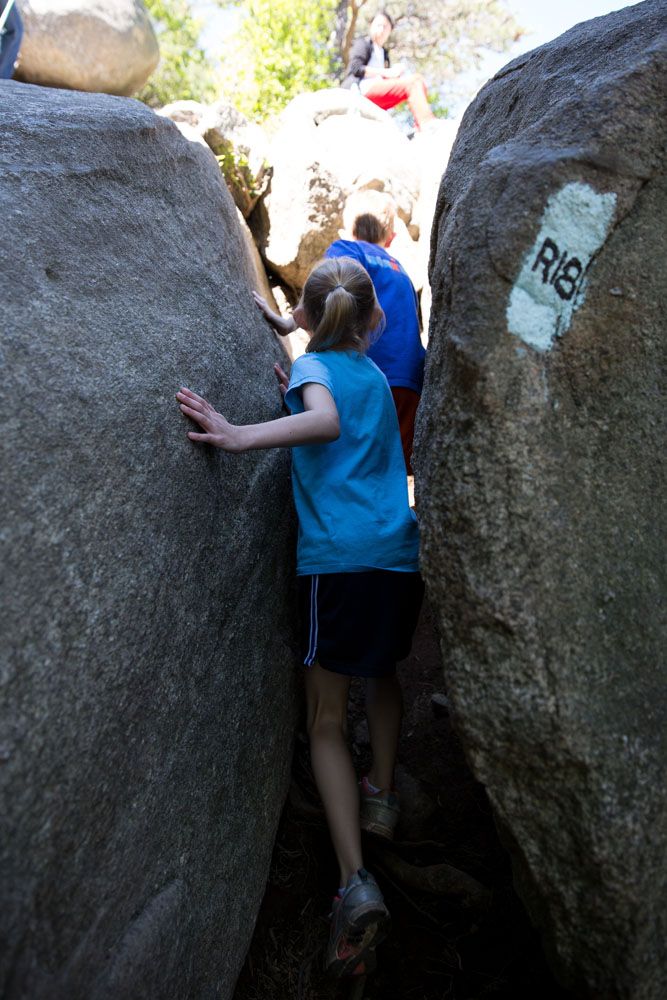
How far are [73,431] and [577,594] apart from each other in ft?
3.88

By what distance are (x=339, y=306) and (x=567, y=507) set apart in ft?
3.87

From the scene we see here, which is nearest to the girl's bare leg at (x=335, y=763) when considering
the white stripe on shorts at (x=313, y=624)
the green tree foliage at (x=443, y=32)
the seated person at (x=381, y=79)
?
the white stripe on shorts at (x=313, y=624)

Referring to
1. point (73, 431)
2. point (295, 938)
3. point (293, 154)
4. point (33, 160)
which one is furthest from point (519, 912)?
point (293, 154)

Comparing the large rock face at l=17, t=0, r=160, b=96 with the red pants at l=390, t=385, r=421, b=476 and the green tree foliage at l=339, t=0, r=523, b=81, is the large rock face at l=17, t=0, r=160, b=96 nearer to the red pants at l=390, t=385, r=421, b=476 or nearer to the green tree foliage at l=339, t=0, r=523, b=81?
the red pants at l=390, t=385, r=421, b=476

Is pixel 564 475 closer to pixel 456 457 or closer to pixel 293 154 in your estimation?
pixel 456 457

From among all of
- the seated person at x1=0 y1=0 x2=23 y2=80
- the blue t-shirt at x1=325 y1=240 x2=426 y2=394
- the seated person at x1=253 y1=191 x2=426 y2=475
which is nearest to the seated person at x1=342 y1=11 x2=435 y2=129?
the seated person at x1=0 y1=0 x2=23 y2=80

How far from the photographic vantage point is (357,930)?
207 centimetres

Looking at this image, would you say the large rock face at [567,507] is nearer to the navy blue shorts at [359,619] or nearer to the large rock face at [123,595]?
the navy blue shorts at [359,619]

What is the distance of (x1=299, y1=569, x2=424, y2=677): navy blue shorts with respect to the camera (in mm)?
2320

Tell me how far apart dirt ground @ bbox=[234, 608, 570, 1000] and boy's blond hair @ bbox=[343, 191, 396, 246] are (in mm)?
2479

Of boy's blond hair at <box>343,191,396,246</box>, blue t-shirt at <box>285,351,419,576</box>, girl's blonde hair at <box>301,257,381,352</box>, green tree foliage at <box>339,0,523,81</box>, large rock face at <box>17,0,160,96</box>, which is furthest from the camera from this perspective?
green tree foliage at <box>339,0,523,81</box>

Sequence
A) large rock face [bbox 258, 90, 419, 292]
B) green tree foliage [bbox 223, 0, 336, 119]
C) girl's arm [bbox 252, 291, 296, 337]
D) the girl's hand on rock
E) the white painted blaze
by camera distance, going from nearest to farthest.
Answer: the white painted blaze < the girl's hand on rock < girl's arm [bbox 252, 291, 296, 337] < large rock face [bbox 258, 90, 419, 292] < green tree foliage [bbox 223, 0, 336, 119]

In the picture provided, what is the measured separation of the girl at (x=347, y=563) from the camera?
220cm

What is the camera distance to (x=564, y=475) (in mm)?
1728
